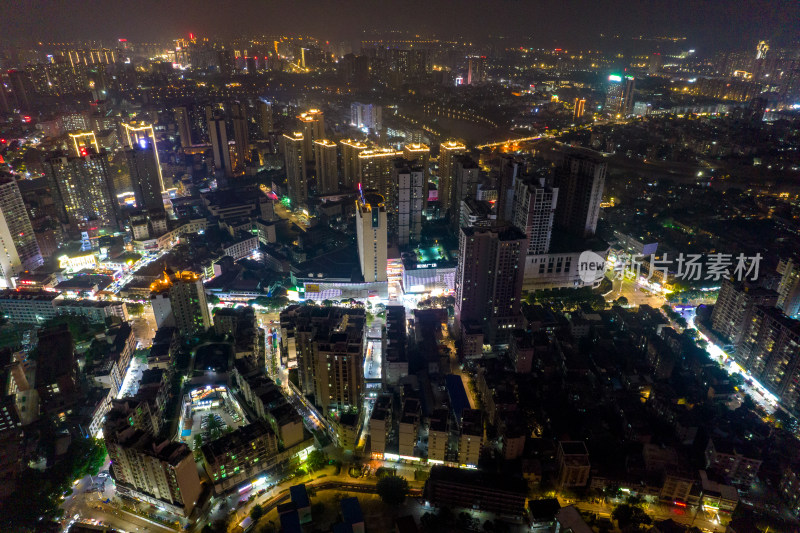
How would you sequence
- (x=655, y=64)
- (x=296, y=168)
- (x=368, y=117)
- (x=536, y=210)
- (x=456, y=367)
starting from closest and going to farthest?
1. (x=456, y=367)
2. (x=536, y=210)
3. (x=296, y=168)
4. (x=368, y=117)
5. (x=655, y=64)

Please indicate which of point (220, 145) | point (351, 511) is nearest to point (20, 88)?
point (220, 145)

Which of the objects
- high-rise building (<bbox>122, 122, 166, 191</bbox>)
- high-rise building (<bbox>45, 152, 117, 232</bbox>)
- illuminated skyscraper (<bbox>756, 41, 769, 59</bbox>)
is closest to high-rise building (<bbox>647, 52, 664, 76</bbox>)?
illuminated skyscraper (<bbox>756, 41, 769, 59</bbox>)

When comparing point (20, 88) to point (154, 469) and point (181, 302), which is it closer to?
point (181, 302)

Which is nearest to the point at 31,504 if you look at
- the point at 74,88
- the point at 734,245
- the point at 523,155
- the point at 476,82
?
the point at 734,245

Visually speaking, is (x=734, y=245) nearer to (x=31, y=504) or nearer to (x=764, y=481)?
(x=764, y=481)

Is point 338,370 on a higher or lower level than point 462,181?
lower

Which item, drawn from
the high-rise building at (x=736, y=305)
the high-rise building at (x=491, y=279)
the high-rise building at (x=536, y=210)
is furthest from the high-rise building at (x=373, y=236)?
the high-rise building at (x=736, y=305)

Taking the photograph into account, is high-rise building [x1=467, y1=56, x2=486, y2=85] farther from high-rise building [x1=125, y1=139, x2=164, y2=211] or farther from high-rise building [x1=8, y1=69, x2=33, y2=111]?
high-rise building [x1=8, y1=69, x2=33, y2=111]

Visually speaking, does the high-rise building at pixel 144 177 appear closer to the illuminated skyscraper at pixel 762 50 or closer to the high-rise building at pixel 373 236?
the high-rise building at pixel 373 236
